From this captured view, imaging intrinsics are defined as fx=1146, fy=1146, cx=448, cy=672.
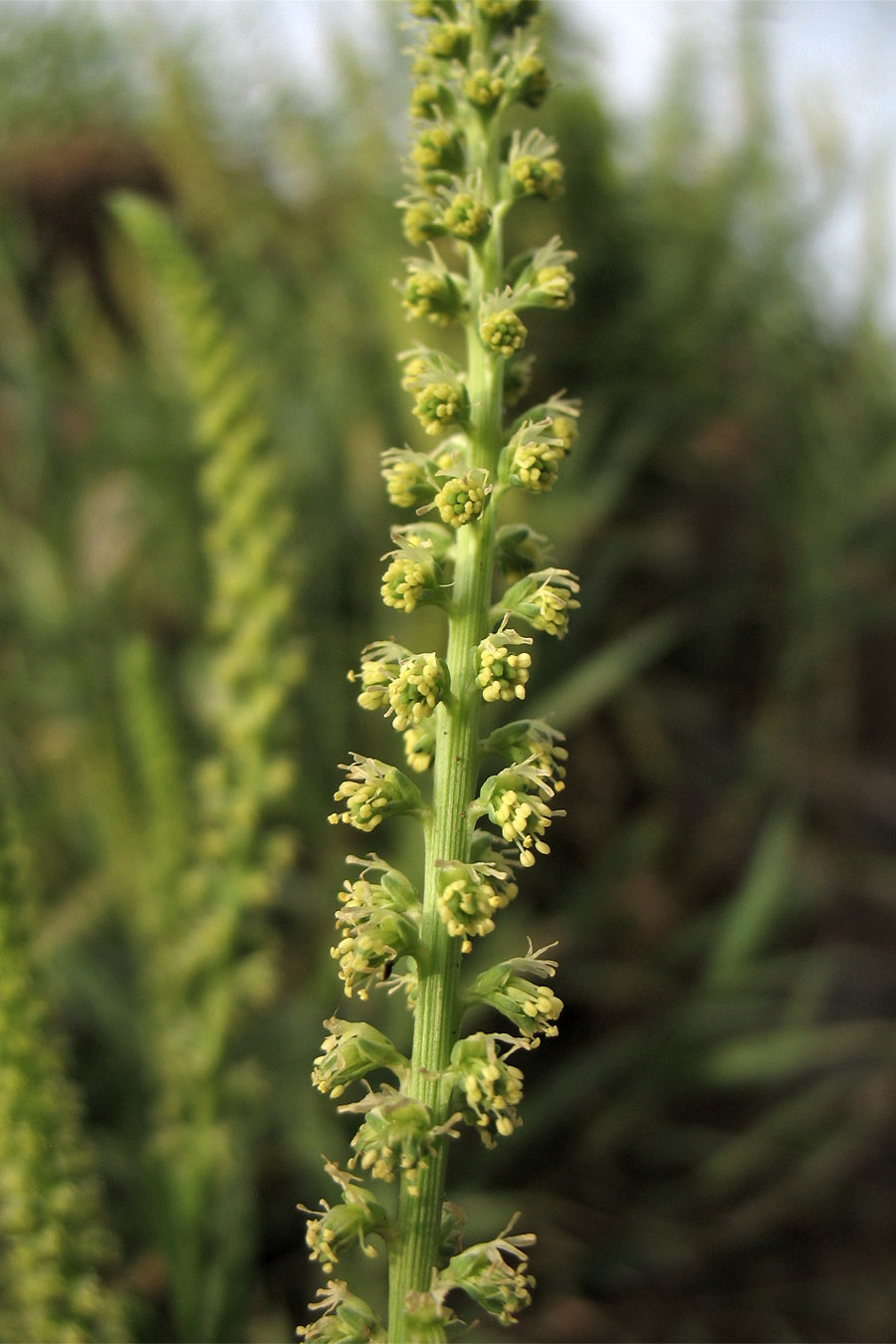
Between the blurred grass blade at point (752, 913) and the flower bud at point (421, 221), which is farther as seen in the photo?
the blurred grass blade at point (752, 913)

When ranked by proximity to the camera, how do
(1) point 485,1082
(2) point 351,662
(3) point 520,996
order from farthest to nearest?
(2) point 351,662
(3) point 520,996
(1) point 485,1082

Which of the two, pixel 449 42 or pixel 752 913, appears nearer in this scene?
pixel 449 42

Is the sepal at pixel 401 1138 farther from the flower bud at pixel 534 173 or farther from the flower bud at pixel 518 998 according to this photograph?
the flower bud at pixel 534 173

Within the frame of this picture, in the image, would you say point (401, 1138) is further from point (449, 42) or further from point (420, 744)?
point (449, 42)

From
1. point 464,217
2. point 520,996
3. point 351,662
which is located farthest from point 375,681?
point 351,662

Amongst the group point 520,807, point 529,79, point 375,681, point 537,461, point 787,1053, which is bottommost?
point 520,807

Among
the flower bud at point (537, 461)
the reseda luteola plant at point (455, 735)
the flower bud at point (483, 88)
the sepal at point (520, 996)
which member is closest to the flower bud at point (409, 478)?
the reseda luteola plant at point (455, 735)
